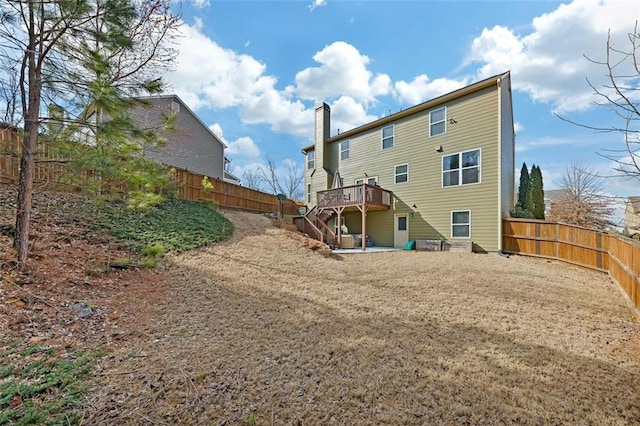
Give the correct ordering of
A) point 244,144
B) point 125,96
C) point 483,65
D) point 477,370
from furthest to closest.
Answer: point 244,144, point 483,65, point 125,96, point 477,370

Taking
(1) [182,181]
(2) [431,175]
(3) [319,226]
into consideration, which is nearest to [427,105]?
(2) [431,175]

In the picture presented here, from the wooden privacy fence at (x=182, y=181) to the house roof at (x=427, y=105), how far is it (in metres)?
5.66

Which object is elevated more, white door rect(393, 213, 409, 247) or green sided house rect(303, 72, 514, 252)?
green sided house rect(303, 72, 514, 252)

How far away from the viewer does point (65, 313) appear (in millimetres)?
3646

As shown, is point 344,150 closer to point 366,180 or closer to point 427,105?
point 366,180

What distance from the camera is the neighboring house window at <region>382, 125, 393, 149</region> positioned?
14.4 meters

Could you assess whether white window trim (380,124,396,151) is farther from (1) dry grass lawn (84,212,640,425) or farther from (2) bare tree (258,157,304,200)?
(2) bare tree (258,157,304,200)

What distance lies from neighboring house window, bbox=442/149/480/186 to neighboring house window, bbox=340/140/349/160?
5879 mm

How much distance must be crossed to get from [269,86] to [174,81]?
1312cm

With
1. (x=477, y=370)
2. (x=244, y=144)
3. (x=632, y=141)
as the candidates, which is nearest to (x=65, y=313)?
(x=477, y=370)

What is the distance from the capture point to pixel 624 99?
6.75 feet

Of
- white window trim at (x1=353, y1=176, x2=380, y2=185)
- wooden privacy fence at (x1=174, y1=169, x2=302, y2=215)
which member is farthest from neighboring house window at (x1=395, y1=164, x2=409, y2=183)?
wooden privacy fence at (x1=174, y1=169, x2=302, y2=215)

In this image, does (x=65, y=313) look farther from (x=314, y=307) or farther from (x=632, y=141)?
(x=632, y=141)

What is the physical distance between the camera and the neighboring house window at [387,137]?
1441 centimetres
